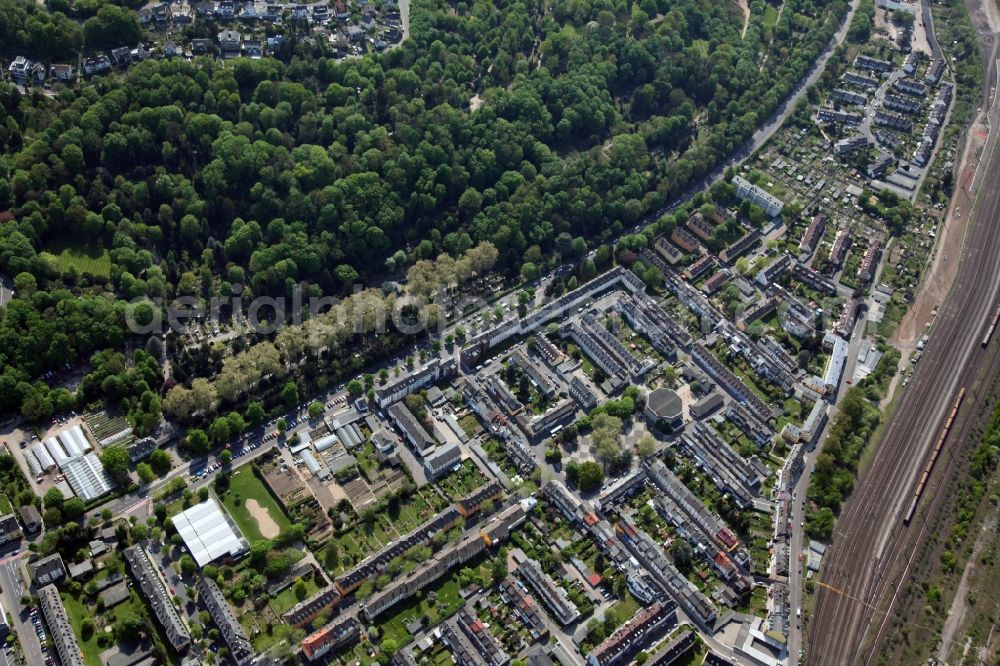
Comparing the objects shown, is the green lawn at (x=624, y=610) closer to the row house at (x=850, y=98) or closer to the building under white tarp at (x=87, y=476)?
the building under white tarp at (x=87, y=476)

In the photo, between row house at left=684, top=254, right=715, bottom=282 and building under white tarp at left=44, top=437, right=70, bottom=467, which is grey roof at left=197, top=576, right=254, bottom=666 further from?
row house at left=684, top=254, right=715, bottom=282

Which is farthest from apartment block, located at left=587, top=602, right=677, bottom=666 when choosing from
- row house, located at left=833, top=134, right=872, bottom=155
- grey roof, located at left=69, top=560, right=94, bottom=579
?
row house, located at left=833, top=134, right=872, bottom=155

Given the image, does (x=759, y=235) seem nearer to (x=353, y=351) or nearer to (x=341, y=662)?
(x=353, y=351)

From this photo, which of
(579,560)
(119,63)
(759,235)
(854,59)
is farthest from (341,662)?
(854,59)

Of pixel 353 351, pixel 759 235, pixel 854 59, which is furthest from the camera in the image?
pixel 854 59

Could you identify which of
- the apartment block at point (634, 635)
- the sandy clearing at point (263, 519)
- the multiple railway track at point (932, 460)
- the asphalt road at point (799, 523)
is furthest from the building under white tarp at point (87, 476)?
the multiple railway track at point (932, 460)
